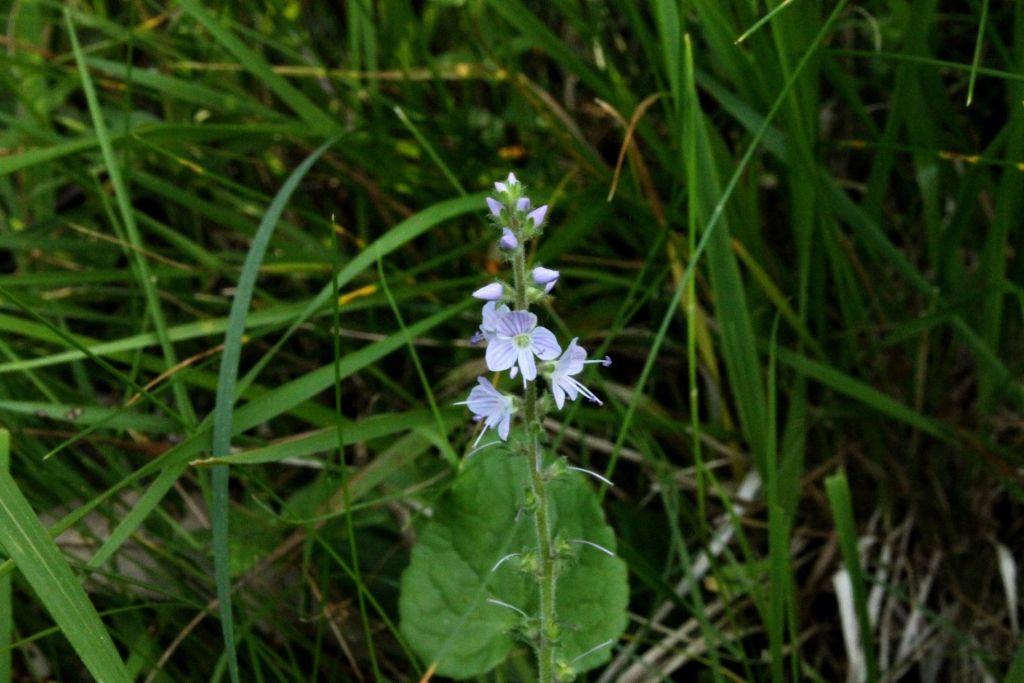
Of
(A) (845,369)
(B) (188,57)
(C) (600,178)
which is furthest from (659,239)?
(B) (188,57)

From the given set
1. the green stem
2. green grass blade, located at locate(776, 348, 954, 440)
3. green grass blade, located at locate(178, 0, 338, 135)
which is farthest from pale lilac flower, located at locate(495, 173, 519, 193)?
A: green grass blade, located at locate(178, 0, 338, 135)

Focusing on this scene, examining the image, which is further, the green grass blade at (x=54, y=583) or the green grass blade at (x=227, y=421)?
the green grass blade at (x=227, y=421)

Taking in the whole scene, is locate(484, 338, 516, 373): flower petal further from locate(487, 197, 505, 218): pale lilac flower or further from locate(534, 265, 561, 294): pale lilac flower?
locate(487, 197, 505, 218): pale lilac flower

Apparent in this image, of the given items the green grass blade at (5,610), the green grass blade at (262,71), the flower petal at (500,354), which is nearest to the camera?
the flower petal at (500,354)

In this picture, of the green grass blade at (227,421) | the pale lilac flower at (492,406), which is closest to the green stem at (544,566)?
the pale lilac flower at (492,406)

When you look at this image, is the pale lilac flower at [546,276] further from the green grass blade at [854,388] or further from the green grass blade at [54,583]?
the green grass blade at [854,388]

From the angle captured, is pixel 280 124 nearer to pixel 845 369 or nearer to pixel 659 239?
pixel 659 239

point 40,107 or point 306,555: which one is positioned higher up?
point 40,107
